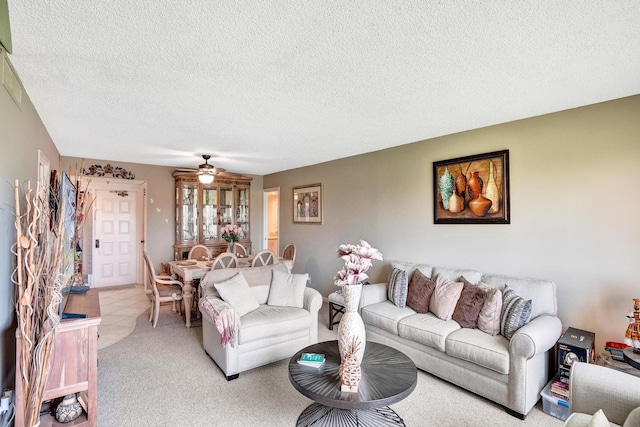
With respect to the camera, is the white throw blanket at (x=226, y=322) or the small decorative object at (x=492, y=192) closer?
the white throw blanket at (x=226, y=322)

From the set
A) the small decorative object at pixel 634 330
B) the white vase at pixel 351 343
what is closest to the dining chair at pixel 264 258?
the white vase at pixel 351 343

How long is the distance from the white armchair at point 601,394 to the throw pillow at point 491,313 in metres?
0.92

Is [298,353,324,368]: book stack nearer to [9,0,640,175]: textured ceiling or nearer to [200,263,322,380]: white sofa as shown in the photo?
[200,263,322,380]: white sofa

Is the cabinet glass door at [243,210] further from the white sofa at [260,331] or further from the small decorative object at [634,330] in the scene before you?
the small decorative object at [634,330]

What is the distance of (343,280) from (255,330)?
124cm

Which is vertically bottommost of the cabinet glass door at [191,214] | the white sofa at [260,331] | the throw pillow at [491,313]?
the white sofa at [260,331]

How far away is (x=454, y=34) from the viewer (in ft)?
5.52

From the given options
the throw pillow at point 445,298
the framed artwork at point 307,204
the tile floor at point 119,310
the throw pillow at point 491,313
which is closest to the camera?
the throw pillow at point 491,313

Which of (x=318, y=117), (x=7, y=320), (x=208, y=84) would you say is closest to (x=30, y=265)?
(x=7, y=320)

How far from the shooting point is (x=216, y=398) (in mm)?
2555

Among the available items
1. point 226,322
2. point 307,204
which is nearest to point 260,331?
point 226,322

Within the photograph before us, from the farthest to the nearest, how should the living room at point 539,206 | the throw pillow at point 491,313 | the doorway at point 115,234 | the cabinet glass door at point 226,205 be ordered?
the cabinet glass door at point 226,205
the doorway at point 115,234
the throw pillow at point 491,313
the living room at point 539,206

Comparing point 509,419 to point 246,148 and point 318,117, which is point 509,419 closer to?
point 318,117

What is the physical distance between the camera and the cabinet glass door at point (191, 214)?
20.2 feet
